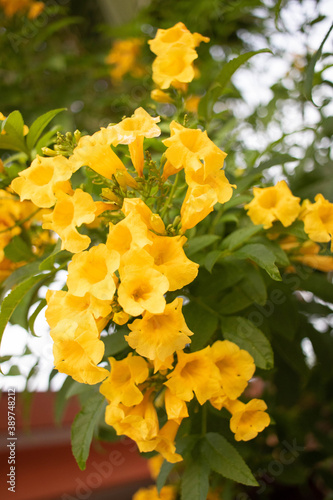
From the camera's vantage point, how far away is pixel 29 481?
52.1 inches

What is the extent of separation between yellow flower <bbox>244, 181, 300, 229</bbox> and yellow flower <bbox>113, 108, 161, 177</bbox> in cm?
16

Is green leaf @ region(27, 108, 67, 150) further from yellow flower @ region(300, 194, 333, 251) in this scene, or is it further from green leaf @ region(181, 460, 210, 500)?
green leaf @ region(181, 460, 210, 500)

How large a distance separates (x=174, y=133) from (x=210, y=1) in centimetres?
100

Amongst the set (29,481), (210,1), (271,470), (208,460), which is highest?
(210,1)

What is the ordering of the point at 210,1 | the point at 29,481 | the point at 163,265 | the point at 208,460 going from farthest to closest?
the point at 29,481, the point at 210,1, the point at 208,460, the point at 163,265

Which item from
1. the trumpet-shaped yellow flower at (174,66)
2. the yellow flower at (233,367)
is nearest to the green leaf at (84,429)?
the yellow flower at (233,367)

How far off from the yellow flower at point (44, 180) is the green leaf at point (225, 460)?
0.35 meters

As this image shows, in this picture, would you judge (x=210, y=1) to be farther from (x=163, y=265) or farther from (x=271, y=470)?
(x=271, y=470)

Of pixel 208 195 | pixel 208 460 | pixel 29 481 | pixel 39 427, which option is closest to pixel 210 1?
pixel 208 195

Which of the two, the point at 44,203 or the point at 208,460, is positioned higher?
the point at 44,203

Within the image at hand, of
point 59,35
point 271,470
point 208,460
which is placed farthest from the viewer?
point 59,35

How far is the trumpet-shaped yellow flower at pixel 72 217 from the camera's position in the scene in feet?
1.33

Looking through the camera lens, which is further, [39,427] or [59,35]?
[59,35]

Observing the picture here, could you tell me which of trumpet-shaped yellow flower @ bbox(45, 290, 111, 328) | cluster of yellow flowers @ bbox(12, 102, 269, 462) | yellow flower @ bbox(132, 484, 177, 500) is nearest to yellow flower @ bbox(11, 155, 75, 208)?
cluster of yellow flowers @ bbox(12, 102, 269, 462)
